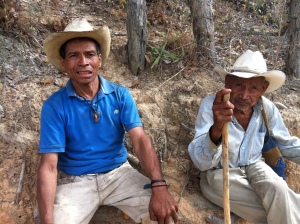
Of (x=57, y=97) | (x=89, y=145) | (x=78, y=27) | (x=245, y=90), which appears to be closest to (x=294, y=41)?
(x=245, y=90)

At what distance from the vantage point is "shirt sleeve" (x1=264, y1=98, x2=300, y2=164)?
3.51 m

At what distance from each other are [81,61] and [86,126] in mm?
541

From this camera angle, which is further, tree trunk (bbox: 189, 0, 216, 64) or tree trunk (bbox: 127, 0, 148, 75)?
tree trunk (bbox: 189, 0, 216, 64)

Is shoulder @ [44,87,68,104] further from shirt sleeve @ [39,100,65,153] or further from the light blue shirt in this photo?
the light blue shirt

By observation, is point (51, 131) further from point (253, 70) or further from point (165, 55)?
point (165, 55)

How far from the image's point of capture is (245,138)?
3.41 m

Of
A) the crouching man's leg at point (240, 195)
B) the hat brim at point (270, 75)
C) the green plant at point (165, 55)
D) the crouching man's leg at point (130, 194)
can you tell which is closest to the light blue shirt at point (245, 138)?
the crouching man's leg at point (240, 195)

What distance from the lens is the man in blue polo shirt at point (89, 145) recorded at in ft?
9.58

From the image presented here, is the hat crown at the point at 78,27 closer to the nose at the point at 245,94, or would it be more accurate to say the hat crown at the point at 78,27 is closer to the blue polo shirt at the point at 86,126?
the blue polo shirt at the point at 86,126

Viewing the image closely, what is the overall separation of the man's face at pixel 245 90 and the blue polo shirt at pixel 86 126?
902 mm

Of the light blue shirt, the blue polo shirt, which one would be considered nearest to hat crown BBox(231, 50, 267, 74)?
the light blue shirt

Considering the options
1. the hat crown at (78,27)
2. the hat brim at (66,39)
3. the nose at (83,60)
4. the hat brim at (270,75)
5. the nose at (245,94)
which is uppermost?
the hat crown at (78,27)

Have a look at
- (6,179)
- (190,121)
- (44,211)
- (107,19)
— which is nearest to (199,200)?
(190,121)

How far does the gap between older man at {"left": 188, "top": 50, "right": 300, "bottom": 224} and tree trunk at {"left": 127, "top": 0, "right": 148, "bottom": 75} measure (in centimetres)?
130
